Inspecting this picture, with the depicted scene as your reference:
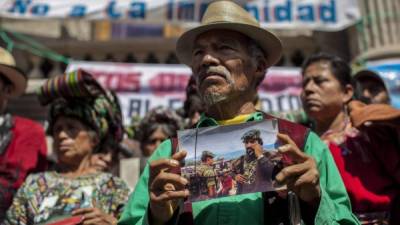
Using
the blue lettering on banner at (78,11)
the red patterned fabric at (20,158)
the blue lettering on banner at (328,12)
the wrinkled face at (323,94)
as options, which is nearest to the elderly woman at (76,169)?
the red patterned fabric at (20,158)

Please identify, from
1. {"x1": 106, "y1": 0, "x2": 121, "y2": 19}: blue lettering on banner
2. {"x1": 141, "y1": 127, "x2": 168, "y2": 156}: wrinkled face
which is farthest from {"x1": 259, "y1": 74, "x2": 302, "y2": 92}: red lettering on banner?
{"x1": 141, "y1": 127, "x2": 168, "y2": 156}: wrinkled face

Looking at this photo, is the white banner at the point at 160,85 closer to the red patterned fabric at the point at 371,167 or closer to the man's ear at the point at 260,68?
the red patterned fabric at the point at 371,167

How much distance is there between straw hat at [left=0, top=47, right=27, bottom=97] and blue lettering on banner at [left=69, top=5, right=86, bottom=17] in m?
2.93

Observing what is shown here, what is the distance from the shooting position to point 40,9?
6.43 meters

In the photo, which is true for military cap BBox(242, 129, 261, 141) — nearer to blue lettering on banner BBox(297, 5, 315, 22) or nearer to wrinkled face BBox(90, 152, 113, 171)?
wrinkled face BBox(90, 152, 113, 171)

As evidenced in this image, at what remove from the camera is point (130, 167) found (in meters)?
4.32

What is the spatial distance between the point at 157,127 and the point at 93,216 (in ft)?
5.14

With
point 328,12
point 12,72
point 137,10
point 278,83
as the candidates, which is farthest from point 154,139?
point 328,12

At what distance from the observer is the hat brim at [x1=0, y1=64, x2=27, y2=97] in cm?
349

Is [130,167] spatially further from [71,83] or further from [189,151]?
[189,151]

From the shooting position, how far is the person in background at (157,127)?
412cm

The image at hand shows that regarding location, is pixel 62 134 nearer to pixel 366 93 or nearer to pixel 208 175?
pixel 208 175

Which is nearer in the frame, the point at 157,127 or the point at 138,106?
the point at 157,127

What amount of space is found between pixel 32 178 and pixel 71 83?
0.58 m
